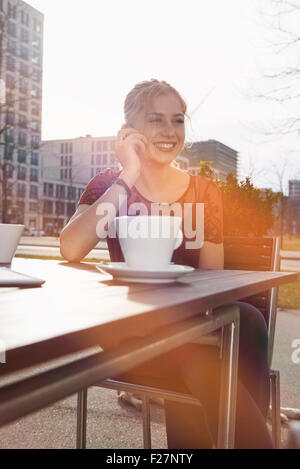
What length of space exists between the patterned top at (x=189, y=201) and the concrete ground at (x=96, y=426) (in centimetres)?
82

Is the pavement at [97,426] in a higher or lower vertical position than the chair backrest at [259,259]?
lower

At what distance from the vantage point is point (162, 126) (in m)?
2.41

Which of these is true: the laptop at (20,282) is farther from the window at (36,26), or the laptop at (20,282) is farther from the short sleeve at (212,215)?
the window at (36,26)

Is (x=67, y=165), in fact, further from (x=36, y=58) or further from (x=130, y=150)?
(x=130, y=150)

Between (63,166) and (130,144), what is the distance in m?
82.1

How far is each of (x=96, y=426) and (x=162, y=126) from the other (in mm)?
1570

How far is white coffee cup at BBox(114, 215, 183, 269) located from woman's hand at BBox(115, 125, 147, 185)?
880 mm

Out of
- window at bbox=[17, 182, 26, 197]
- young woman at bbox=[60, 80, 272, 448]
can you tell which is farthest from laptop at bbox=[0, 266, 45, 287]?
window at bbox=[17, 182, 26, 197]

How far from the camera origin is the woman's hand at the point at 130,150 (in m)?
2.00

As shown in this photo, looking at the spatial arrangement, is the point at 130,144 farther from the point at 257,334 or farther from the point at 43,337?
the point at 43,337

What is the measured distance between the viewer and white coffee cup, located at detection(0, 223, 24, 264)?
1.32 metres

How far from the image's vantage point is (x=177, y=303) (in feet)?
2.38

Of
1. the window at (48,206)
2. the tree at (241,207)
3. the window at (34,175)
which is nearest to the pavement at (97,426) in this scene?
the tree at (241,207)

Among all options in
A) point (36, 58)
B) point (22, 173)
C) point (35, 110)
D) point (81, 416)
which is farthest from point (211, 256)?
point (36, 58)
